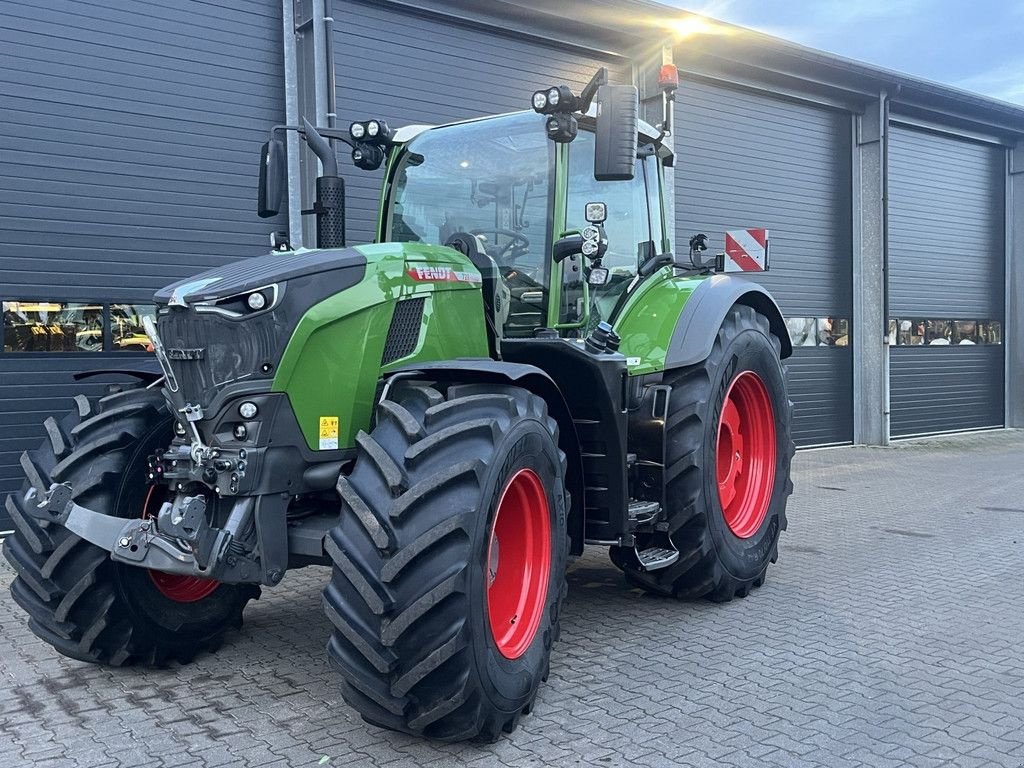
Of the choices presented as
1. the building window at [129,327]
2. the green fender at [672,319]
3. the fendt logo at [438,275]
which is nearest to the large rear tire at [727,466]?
the green fender at [672,319]

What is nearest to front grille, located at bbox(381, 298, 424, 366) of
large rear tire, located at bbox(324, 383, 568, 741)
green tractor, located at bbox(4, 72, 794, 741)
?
green tractor, located at bbox(4, 72, 794, 741)

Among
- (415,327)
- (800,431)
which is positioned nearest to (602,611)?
(415,327)

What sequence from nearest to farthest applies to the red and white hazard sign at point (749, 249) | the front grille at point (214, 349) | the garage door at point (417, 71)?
the front grille at point (214, 349), the garage door at point (417, 71), the red and white hazard sign at point (749, 249)

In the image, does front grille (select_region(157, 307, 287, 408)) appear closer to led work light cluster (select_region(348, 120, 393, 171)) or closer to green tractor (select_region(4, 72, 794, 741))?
green tractor (select_region(4, 72, 794, 741))

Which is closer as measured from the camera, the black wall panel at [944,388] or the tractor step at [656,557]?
the tractor step at [656,557]

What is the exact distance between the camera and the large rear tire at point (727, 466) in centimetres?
503

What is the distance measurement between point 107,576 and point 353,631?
4.92 ft

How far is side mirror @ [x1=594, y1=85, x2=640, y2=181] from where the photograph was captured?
160 inches

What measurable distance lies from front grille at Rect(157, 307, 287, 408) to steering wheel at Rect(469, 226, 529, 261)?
1.55 m

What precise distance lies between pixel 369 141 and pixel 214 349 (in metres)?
1.99

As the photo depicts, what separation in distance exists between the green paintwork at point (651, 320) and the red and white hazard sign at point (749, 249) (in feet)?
16.0

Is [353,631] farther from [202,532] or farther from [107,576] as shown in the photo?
[107,576]

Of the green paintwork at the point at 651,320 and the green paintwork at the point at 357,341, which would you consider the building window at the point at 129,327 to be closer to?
the green paintwork at the point at 651,320

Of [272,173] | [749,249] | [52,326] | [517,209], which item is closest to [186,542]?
[272,173]
